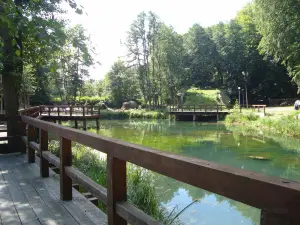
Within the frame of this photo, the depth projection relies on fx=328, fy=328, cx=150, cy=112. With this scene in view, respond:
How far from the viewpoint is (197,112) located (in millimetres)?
36500

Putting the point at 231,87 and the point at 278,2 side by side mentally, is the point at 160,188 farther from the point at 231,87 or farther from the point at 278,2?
the point at 231,87

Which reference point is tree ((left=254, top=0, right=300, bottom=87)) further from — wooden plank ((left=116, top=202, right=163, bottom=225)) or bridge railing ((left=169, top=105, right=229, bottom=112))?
wooden plank ((left=116, top=202, right=163, bottom=225))

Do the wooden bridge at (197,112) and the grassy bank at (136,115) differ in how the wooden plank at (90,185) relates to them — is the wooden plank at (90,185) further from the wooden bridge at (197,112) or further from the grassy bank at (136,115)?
the grassy bank at (136,115)

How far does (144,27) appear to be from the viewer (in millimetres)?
46875

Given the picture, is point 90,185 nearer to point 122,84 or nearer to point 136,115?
point 136,115

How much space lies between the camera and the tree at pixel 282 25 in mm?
23391

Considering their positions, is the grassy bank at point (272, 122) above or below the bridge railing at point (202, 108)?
below

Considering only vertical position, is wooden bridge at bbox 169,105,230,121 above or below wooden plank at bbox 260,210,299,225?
below

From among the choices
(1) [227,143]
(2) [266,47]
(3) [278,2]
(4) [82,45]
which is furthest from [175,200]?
(2) [266,47]

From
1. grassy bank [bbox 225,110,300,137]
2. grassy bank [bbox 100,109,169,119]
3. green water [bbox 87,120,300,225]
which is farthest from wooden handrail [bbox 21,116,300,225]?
grassy bank [bbox 100,109,169,119]

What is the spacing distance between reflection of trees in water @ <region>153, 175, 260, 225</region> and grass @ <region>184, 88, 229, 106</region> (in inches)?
1365

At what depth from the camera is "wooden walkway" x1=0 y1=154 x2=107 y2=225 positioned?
3.11m

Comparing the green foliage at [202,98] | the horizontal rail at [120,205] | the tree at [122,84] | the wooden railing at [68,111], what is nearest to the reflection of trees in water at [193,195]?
the horizontal rail at [120,205]

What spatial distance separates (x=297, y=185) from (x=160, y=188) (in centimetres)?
713
